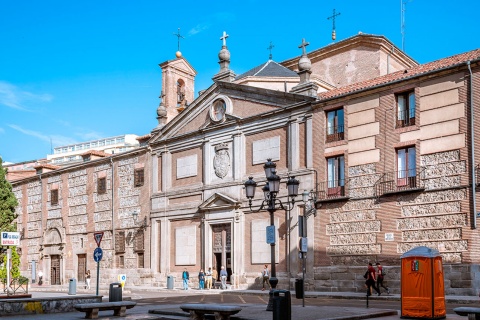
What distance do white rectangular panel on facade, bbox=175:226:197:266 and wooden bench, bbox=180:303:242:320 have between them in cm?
2019

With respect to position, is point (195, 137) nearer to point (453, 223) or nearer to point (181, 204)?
point (181, 204)

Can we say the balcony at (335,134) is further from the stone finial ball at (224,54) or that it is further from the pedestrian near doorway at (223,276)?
the stone finial ball at (224,54)

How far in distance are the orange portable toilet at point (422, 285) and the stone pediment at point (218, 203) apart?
18133 millimetres

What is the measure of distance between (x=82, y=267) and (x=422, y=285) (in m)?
32.5

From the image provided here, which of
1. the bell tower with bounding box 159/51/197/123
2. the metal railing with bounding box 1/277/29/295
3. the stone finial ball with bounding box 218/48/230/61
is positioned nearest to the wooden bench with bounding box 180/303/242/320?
the metal railing with bounding box 1/277/29/295

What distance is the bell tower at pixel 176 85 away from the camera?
43.6 metres

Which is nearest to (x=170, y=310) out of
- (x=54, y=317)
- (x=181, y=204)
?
(x=54, y=317)

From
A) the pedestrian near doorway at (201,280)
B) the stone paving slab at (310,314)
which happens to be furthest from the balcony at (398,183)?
the pedestrian near doorway at (201,280)

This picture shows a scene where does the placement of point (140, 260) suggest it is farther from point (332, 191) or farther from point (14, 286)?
point (332, 191)

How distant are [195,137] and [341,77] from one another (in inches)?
394

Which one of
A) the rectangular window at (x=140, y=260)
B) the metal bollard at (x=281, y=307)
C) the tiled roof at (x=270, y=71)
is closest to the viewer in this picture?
the metal bollard at (x=281, y=307)

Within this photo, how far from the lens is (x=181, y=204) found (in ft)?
124

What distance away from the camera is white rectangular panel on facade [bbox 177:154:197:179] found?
123 ft

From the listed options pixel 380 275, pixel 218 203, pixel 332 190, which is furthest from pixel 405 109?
pixel 218 203
